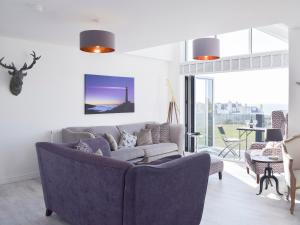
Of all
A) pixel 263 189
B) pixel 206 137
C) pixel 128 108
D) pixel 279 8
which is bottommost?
pixel 263 189

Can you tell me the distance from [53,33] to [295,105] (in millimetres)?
4098

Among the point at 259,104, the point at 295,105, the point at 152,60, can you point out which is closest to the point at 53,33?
the point at 152,60

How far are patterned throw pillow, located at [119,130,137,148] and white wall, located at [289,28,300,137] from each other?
119 inches

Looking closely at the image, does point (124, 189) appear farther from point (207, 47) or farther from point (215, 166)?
point (215, 166)

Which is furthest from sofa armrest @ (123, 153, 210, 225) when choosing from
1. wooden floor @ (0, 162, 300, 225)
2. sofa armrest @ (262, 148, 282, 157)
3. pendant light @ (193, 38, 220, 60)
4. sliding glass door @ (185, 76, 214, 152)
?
sliding glass door @ (185, 76, 214, 152)

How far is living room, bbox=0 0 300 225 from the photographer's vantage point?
8.56 feet

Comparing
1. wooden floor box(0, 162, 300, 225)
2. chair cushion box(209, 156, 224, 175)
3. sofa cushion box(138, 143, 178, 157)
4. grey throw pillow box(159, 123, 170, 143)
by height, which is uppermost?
grey throw pillow box(159, 123, 170, 143)

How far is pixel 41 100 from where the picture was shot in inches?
205

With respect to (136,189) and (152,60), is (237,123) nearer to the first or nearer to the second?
(152,60)

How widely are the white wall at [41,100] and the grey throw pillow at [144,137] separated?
0.68 meters

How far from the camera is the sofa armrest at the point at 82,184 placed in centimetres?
237

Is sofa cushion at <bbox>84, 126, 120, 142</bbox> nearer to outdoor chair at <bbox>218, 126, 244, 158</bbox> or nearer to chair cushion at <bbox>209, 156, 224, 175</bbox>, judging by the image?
chair cushion at <bbox>209, 156, 224, 175</bbox>

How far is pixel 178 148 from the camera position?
21.0 feet

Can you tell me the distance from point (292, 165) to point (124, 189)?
2498 mm
